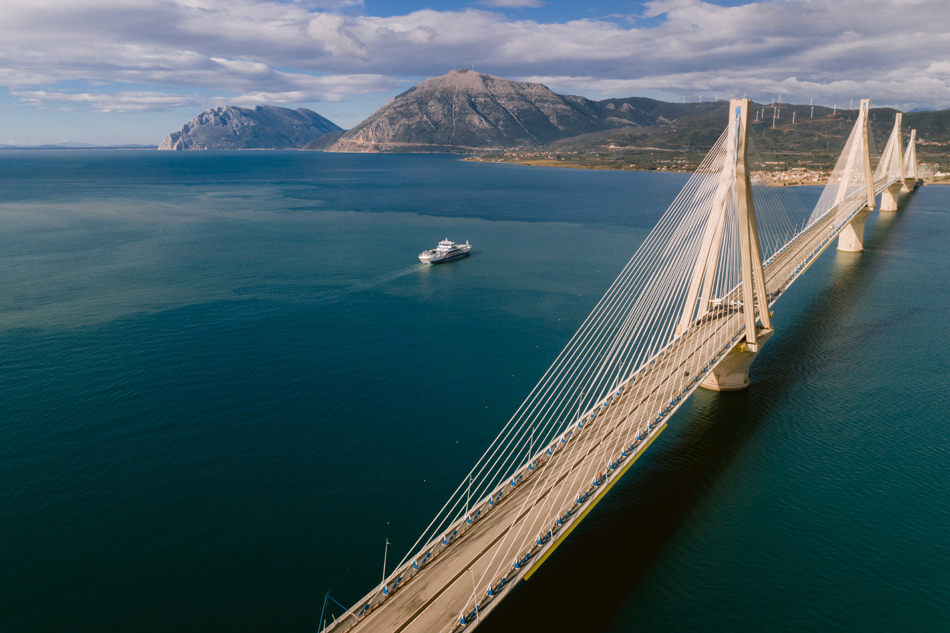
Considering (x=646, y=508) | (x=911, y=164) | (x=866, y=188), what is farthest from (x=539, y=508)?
(x=911, y=164)

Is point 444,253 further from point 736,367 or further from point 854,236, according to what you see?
point 854,236

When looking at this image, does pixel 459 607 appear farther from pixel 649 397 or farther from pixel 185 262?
pixel 185 262

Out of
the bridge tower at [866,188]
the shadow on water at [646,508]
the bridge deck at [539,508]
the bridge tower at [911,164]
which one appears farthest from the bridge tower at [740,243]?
the bridge tower at [911,164]

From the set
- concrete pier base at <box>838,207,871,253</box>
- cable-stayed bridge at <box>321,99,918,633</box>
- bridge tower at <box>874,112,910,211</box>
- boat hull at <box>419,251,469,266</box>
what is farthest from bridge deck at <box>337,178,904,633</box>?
bridge tower at <box>874,112,910,211</box>

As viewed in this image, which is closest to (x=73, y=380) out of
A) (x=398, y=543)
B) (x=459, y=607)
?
(x=398, y=543)

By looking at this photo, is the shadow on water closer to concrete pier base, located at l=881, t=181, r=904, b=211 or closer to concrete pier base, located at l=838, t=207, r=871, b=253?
concrete pier base, located at l=838, t=207, r=871, b=253

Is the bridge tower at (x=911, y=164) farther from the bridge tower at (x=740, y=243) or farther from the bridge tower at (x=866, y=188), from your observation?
the bridge tower at (x=740, y=243)
